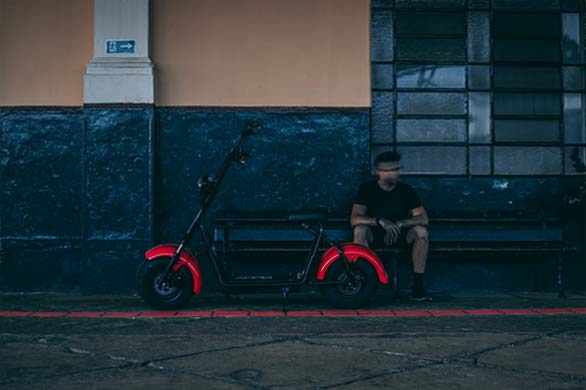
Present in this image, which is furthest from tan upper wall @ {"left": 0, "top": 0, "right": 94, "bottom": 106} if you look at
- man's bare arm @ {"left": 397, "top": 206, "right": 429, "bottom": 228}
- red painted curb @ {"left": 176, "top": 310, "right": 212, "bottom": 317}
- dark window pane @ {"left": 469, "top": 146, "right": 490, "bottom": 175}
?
dark window pane @ {"left": 469, "top": 146, "right": 490, "bottom": 175}

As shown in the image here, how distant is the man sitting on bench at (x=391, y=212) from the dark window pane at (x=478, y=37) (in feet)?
5.05

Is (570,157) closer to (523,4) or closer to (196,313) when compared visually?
(523,4)

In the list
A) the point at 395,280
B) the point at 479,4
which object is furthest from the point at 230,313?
the point at 479,4

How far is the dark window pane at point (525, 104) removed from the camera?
8.38 metres

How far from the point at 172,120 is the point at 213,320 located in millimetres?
2626

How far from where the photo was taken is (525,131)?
8391 millimetres

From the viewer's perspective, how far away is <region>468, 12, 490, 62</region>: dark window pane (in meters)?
8.35

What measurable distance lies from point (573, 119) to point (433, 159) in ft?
5.06

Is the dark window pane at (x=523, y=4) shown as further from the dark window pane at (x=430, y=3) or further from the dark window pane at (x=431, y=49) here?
the dark window pane at (x=431, y=49)

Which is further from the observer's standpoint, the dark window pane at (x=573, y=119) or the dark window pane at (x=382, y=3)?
the dark window pane at (x=573, y=119)

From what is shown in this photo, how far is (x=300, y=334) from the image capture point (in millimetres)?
5465

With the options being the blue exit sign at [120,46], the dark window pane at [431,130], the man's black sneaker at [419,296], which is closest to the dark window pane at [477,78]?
the dark window pane at [431,130]

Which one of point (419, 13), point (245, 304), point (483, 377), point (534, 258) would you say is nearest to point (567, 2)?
point (419, 13)

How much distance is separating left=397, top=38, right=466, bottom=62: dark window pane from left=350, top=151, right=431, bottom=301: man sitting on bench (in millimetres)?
1249
